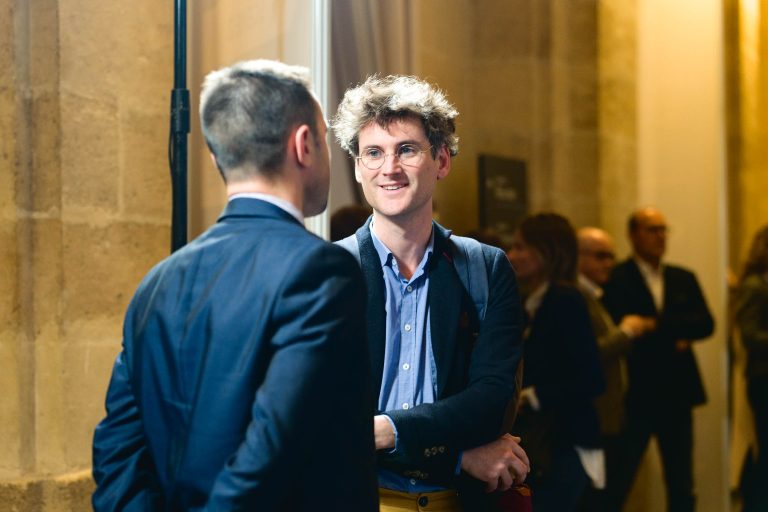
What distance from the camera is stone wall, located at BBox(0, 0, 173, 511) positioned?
331 centimetres

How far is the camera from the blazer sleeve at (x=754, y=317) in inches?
221

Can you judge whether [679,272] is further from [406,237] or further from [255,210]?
[255,210]

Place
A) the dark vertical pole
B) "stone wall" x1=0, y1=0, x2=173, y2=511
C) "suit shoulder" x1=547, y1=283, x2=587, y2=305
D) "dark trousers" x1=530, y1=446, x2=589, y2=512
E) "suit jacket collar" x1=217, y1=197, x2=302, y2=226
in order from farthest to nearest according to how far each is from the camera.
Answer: "suit shoulder" x1=547, y1=283, x2=587, y2=305 → "dark trousers" x1=530, y1=446, x2=589, y2=512 → "stone wall" x1=0, y1=0, x2=173, y2=511 → the dark vertical pole → "suit jacket collar" x1=217, y1=197, x2=302, y2=226

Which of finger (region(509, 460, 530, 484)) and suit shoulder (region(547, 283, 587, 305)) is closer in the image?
finger (region(509, 460, 530, 484))

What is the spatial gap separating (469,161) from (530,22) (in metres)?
1.20

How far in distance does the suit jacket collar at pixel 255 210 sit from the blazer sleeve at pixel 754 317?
4.54 metres

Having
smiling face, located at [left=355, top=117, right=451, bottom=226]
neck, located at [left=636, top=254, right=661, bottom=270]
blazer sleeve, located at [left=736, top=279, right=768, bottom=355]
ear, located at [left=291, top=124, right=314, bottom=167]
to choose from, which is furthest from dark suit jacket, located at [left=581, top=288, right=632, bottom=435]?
ear, located at [left=291, top=124, right=314, bottom=167]

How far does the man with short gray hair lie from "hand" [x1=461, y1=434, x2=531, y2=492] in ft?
1.52

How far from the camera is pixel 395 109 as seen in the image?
2086mm

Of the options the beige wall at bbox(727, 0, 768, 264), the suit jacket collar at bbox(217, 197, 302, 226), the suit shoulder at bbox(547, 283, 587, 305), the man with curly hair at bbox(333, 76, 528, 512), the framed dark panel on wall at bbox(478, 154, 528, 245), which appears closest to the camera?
the suit jacket collar at bbox(217, 197, 302, 226)

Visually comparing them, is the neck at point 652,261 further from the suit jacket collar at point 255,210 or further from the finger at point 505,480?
the suit jacket collar at point 255,210

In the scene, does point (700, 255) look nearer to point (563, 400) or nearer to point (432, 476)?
point (563, 400)

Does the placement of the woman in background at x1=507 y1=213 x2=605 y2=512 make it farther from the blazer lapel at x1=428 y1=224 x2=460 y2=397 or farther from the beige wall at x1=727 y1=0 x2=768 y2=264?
the beige wall at x1=727 y1=0 x2=768 y2=264

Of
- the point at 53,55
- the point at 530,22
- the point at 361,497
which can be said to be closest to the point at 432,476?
the point at 361,497
